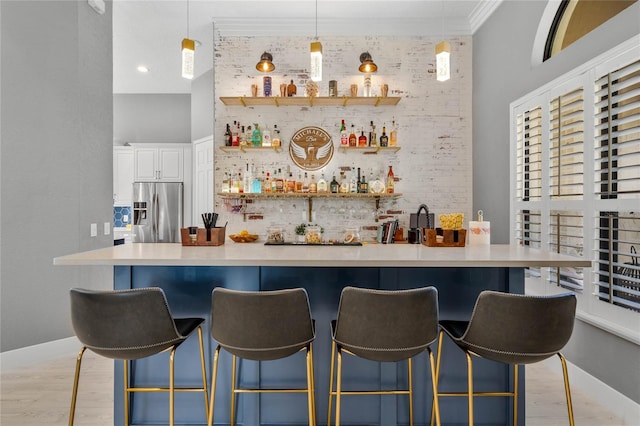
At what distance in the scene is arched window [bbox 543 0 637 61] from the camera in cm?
250

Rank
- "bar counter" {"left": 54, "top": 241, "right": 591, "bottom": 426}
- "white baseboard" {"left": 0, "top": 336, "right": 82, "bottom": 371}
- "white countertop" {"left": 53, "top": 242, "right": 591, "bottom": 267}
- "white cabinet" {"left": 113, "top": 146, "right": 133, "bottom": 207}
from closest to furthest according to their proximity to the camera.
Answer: "white countertop" {"left": 53, "top": 242, "right": 591, "bottom": 267} < "bar counter" {"left": 54, "top": 241, "right": 591, "bottom": 426} < "white baseboard" {"left": 0, "top": 336, "right": 82, "bottom": 371} < "white cabinet" {"left": 113, "top": 146, "right": 133, "bottom": 207}

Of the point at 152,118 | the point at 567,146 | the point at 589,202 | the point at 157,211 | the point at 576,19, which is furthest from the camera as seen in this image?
the point at 152,118

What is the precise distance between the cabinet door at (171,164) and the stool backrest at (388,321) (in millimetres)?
5323

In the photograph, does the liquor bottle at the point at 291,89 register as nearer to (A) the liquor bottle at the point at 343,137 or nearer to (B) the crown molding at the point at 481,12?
(A) the liquor bottle at the point at 343,137

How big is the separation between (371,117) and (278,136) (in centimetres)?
115

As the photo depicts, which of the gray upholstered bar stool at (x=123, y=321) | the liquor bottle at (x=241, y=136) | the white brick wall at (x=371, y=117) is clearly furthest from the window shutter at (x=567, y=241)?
the liquor bottle at (x=241, y=136)

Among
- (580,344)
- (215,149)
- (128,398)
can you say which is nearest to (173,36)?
(215,149)

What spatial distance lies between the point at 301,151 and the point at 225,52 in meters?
1.50

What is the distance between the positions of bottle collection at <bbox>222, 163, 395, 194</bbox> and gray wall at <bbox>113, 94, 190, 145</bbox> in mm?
2962

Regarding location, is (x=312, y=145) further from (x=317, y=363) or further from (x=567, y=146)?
(x=317, y=363)

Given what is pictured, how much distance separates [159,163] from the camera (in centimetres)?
623

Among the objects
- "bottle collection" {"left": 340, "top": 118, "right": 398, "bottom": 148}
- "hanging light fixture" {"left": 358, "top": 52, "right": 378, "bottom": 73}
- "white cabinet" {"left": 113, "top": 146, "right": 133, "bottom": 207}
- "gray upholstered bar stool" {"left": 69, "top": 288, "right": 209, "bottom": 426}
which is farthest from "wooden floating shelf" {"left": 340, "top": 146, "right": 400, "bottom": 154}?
"white cabinet" {"left": 113, "top": 146, "right": 133, "bottom": 207}

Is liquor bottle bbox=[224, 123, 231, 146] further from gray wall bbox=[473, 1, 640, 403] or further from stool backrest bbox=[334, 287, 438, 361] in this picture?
stool backrest bbox=[334, 287, 438, 361]

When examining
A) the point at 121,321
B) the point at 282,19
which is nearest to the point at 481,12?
the point at 282,19
